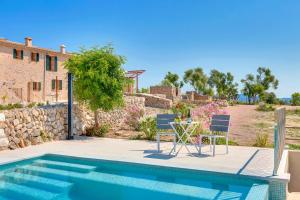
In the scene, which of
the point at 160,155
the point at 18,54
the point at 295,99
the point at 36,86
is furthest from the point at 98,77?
the point at 295,99

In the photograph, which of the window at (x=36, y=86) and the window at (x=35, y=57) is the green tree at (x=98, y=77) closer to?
the window at (x=36, y=86)

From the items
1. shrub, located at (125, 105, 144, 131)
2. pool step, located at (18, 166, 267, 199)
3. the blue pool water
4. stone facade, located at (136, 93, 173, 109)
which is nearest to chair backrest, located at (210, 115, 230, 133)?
the blue pool water

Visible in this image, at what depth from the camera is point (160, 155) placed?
7590 mm

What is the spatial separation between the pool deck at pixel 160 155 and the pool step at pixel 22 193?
4.61 ft

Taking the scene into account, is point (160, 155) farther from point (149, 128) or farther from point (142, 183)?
point (149, 128)

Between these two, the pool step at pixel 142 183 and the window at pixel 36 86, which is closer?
the pool step at pixel 142 183

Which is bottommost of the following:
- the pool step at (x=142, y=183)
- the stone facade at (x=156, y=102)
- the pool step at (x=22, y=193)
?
the pool step at (x=22, y=193)

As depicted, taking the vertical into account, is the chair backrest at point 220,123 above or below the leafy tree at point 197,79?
below

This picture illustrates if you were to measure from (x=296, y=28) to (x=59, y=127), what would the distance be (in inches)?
857

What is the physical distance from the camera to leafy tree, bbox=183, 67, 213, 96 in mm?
47875

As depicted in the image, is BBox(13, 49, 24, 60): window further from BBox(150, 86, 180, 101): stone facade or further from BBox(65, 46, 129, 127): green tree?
BBox(65, 46, 129, 127): green tree

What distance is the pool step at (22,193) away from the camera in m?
5.14

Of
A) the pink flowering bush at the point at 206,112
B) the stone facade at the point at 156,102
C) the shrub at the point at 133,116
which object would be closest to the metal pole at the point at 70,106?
the shrub at the point at 133,116

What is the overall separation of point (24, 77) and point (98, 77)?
1908cm
